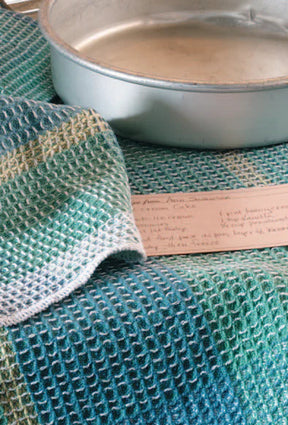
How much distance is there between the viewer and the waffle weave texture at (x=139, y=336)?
41 centimetres

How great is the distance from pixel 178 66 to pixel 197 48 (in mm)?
54

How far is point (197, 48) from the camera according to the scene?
73cm

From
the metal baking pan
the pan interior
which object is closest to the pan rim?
the metal baking pan

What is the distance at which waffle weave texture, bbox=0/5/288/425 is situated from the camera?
0.41 metres

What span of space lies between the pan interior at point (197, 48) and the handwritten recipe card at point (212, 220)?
15cm

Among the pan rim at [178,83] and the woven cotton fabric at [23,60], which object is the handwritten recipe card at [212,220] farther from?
the woven cotton fabric at [23,60]

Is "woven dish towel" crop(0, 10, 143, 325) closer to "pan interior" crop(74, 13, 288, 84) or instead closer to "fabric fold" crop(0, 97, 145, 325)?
"fabric fold" crop(0, 97, 145, 325)

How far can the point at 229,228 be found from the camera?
53 cm

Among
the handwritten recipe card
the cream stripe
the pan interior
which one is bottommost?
the handwritten recipe card

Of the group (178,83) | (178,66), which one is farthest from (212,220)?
(178,66)

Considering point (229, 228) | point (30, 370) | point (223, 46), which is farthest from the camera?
point (223, 46)

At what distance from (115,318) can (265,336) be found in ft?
0.34

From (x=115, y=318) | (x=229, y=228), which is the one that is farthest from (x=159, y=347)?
(x=229, y=228)

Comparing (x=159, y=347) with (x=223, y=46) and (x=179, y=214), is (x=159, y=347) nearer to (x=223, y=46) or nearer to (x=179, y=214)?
(x=179, y=214)
